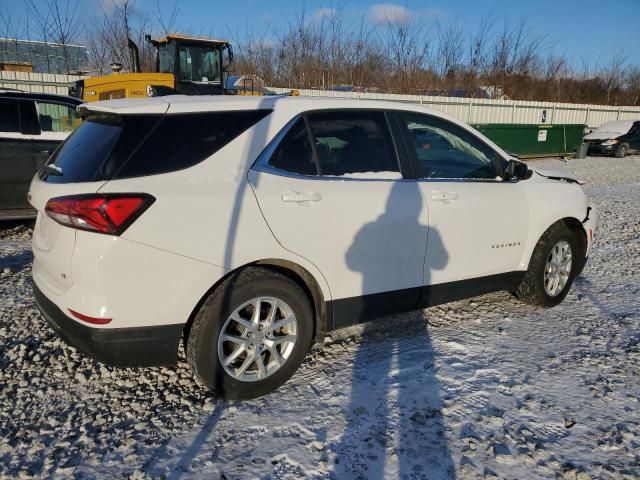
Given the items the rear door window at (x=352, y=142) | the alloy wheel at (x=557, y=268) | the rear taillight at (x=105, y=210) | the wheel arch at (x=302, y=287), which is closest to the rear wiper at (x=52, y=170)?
the rear taillight at (x=105, y=210)

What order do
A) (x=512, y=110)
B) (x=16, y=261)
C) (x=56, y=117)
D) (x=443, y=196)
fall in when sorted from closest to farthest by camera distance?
(x=443, y=196), (x=16, y=261), (x=56, y=117), (x=512, y=110)

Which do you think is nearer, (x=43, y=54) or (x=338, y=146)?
(x=338, y=146)

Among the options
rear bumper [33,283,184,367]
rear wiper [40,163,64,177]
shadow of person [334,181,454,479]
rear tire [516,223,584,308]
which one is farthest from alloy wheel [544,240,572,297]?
rear wiper [40,163,64,177]

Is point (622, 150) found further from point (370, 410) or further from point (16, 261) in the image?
point (16, 261)

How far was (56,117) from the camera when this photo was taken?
252 inches

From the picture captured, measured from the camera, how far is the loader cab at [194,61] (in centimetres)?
1182

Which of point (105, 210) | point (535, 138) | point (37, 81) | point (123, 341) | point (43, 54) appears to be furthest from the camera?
point (535, 138)

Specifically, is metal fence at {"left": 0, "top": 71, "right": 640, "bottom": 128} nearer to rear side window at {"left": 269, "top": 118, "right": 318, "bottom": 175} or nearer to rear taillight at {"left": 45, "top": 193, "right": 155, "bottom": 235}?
rear side window at {"left": 269, "top": 118, "right": 318, "bottom": 175}

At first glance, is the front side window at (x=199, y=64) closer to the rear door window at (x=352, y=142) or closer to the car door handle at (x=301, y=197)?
the rear door window at (x=352, y=142)

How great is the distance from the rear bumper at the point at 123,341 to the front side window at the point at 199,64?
10375 millimetres

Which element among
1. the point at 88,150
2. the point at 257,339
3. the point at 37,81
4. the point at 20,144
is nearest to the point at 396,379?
the point at 257,339

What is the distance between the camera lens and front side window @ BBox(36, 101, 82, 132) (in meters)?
6.27

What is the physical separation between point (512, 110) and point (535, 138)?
20.8 feet

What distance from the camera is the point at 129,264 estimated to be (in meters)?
2.46
